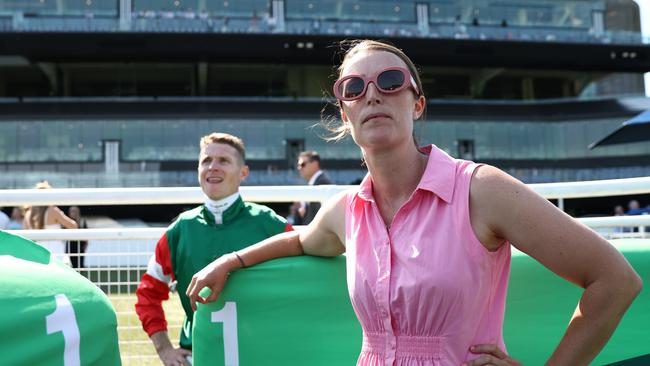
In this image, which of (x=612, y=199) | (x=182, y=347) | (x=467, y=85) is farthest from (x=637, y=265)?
(x=467, y=85)

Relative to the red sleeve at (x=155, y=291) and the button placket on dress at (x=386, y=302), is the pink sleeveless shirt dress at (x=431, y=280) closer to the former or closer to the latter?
the button placket on dress at (x=386, y=302)

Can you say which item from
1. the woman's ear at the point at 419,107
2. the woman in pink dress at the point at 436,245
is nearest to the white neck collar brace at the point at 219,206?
the woman in pink dress at the point at 436,245

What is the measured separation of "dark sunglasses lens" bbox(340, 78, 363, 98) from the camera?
75.1 inches

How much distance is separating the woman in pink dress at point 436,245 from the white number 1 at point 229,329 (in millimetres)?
593

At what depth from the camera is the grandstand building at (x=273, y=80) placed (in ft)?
110

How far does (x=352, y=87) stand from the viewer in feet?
6.31

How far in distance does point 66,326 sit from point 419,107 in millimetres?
1202

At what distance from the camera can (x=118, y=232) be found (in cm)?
363

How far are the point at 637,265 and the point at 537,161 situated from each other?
119ft

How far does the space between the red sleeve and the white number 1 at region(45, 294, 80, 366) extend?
0.90 m

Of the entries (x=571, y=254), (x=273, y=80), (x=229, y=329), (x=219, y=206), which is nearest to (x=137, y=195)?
(x=219, y=206)

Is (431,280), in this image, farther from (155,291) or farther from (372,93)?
(155,291)

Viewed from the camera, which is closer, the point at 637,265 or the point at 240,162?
the point at 637,265

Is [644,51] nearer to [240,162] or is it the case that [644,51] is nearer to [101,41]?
[101,41]
